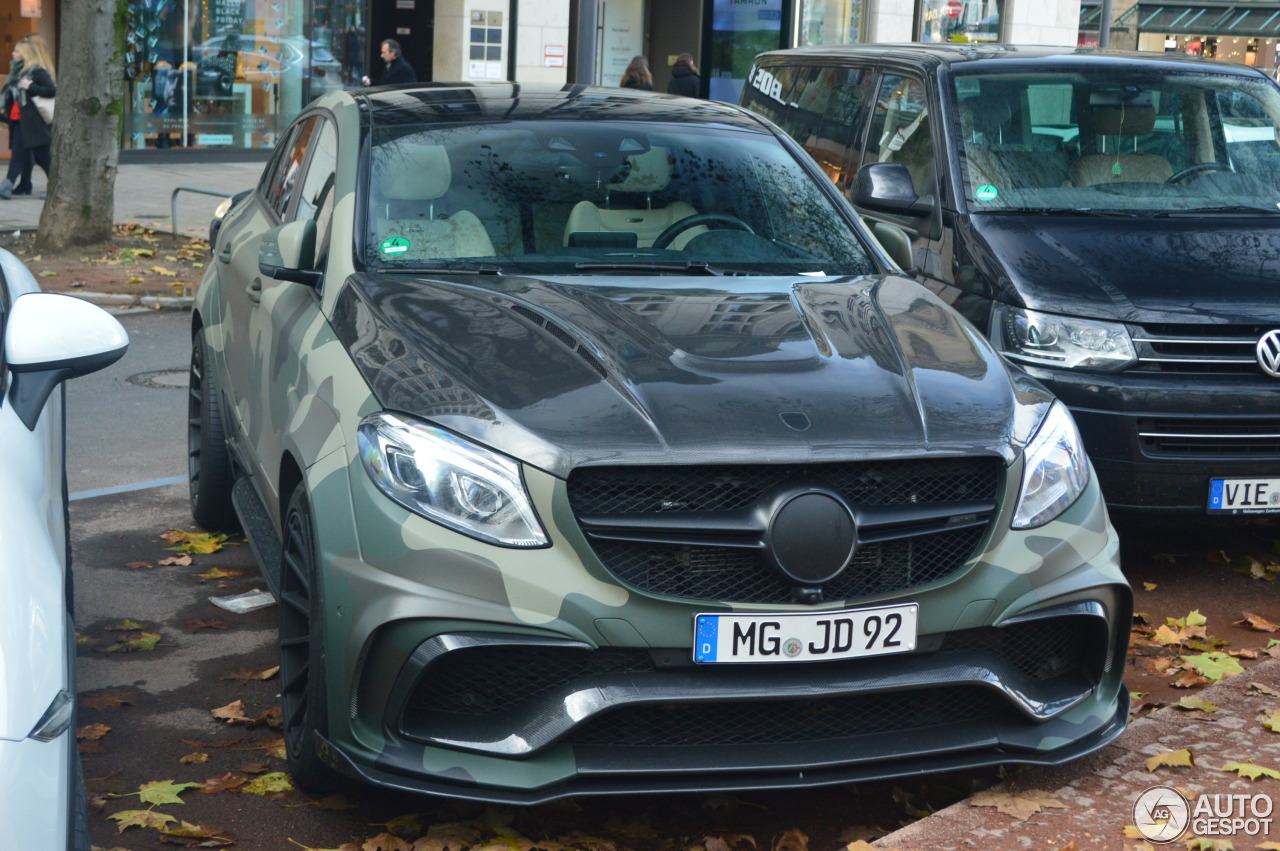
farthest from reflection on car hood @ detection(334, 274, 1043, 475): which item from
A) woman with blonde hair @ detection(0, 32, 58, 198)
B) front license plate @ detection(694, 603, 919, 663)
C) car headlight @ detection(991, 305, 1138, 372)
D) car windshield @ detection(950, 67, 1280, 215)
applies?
woman with blonde hair @ detection(0, 32, 58, 198)

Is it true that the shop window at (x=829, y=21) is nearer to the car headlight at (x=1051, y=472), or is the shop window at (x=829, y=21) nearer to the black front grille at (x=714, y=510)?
the car headlight at (x=1051, y=472)

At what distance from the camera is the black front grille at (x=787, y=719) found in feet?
11.4

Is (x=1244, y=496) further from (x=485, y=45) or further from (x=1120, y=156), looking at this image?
(x=485, y=45)

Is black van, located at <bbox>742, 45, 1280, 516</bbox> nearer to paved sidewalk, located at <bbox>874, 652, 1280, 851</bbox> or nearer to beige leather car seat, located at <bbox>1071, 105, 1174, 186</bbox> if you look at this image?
beige leather car seat, located at <bbox>1071, 105, 1174, 186</bbox>

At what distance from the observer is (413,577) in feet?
11.1

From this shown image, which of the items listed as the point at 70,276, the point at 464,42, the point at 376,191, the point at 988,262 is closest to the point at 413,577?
the point at 376,191

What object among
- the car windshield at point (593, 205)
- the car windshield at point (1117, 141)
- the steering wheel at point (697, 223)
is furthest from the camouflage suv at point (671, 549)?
the car windshield at point (1117, 141)

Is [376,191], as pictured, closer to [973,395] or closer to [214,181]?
[973,395]

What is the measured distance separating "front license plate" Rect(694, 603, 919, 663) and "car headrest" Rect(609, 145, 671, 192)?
1946mm

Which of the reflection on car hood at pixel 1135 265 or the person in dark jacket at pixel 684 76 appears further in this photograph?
the person in dark jacket at pixel 684 76

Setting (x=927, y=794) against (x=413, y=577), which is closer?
(x=413, y=577)

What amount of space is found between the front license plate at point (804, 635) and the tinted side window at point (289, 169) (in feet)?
9.23

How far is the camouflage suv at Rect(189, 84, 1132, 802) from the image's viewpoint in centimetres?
339

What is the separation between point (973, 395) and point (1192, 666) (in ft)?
5.91
